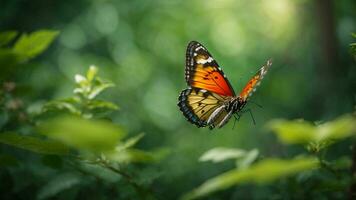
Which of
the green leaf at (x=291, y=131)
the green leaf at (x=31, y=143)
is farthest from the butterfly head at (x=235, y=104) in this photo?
the green leaf at (x=291, y=131)

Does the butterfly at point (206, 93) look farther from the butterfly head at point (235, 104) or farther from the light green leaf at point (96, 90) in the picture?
the light green leaf at point (96, 90)

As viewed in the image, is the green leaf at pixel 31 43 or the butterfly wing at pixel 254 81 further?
the butterfly wing at pixel 254 81

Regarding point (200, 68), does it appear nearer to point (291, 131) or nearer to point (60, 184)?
point (60, 184)

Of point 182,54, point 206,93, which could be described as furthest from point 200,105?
point 182,54

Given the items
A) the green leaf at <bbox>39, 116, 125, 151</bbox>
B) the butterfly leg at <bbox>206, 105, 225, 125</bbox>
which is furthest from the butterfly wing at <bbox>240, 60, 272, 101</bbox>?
the green leaf at <bbox>39, 116, 125, 151</bbox>

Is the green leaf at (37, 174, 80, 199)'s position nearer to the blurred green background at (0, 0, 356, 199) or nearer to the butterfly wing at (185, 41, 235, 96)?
the butterfly wing at (185, 41, 235, 96)

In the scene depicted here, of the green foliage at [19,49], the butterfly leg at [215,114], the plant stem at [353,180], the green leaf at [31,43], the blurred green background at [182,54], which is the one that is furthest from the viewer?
the blurred green background at [182,54]

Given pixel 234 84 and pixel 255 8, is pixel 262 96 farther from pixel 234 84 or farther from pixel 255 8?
pixel 255 8
